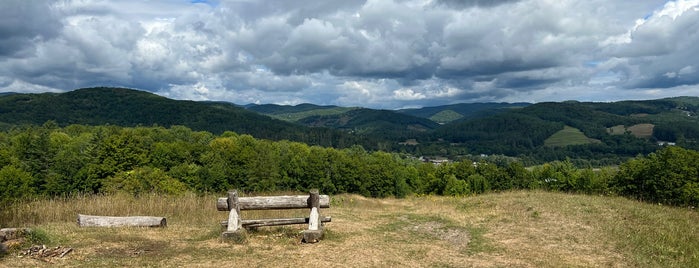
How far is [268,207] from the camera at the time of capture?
13.0 m

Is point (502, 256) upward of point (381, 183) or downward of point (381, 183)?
upward

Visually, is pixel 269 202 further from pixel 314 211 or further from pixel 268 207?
pixel 314 211

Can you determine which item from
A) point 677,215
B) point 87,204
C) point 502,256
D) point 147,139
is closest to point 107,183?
point 147,139

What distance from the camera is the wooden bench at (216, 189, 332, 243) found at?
12.0m

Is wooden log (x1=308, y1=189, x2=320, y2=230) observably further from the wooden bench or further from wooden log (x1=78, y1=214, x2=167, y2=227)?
wooden log (x1=78, y1=214, x2=167, y2=227)

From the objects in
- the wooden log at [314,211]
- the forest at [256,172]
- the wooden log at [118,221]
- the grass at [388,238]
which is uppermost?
the wooden log at [314,211]

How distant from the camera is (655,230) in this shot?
42.2ft

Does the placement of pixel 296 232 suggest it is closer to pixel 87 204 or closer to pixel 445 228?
pixel 445 228

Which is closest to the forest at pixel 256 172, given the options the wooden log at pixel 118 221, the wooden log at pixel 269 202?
the wooden log at pixel 118 221

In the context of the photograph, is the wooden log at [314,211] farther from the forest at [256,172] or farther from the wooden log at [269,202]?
the forest at [256,172]

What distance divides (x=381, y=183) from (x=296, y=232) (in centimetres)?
5970

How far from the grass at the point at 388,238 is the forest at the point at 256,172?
26.8 meters

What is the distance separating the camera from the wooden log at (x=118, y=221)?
13117 millimetres

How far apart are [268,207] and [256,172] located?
175ft
